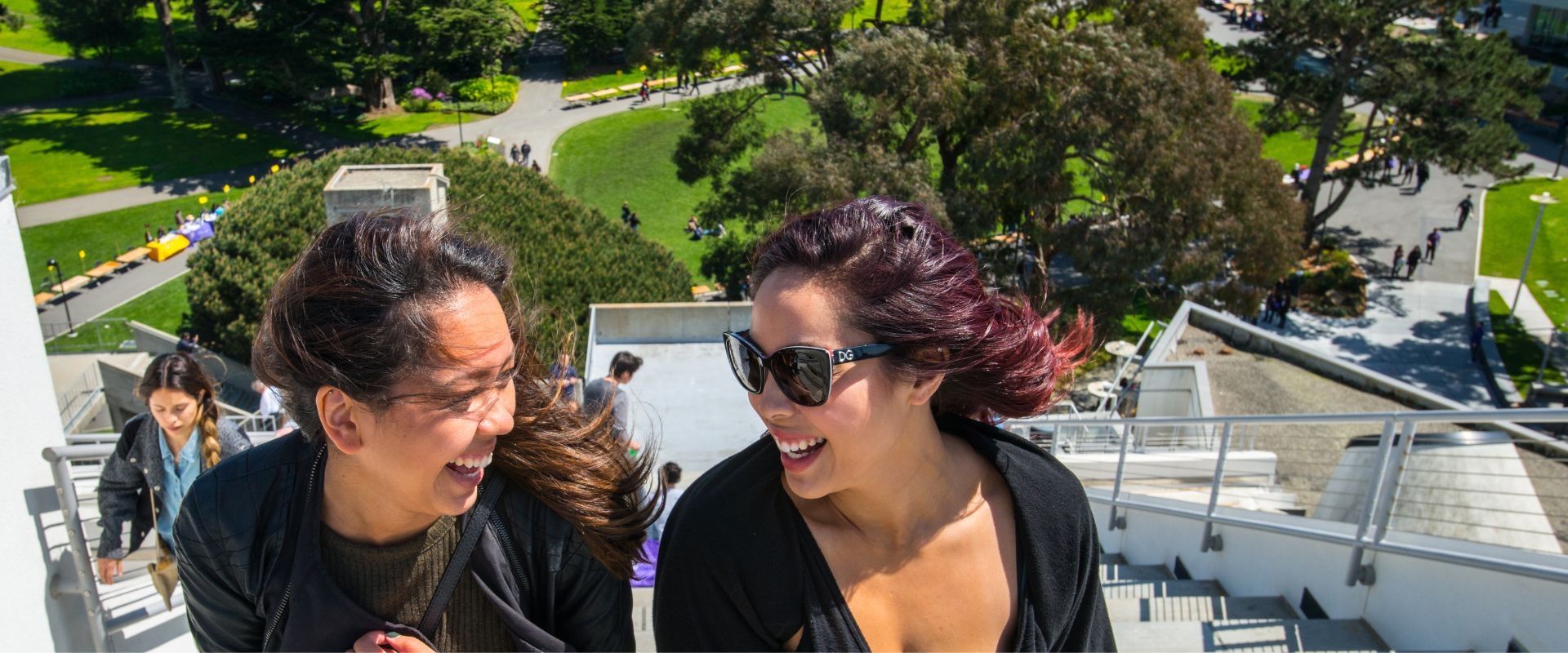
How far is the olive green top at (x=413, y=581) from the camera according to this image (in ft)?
8.05

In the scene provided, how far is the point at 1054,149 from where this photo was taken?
18.2 metres

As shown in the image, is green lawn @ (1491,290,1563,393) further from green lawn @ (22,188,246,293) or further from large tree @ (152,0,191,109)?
large tree @ (152,0,191,109)

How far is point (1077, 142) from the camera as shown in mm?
18141

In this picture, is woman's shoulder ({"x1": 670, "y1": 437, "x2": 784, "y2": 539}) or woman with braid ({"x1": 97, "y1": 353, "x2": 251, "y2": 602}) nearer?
woman's shoulder ({"x1": 670, "y1": 437, "x2": 784, "y2": 539})

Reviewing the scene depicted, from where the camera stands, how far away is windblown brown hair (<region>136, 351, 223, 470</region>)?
14.1 feet

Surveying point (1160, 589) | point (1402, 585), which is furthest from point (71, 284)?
point (1402, 585)

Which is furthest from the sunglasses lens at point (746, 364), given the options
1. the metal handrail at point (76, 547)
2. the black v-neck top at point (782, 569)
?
the metal handrail at point (76, 547)

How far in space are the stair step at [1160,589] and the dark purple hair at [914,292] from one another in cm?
343

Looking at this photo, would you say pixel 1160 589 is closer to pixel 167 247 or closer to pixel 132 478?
pixel 132 478

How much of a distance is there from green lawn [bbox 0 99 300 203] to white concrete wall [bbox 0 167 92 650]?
102ft

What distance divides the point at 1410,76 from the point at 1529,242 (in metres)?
5.94

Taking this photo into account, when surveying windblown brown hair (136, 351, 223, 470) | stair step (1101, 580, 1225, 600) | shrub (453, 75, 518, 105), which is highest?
windblown brown hair (136, 351, 223, 470)

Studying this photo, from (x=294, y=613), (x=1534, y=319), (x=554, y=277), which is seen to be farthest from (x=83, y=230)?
(x=1534, y=319)

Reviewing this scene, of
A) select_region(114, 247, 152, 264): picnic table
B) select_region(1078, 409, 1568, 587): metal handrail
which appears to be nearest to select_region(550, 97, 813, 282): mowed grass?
select_region(114, 247, 152, 264): picnic table
